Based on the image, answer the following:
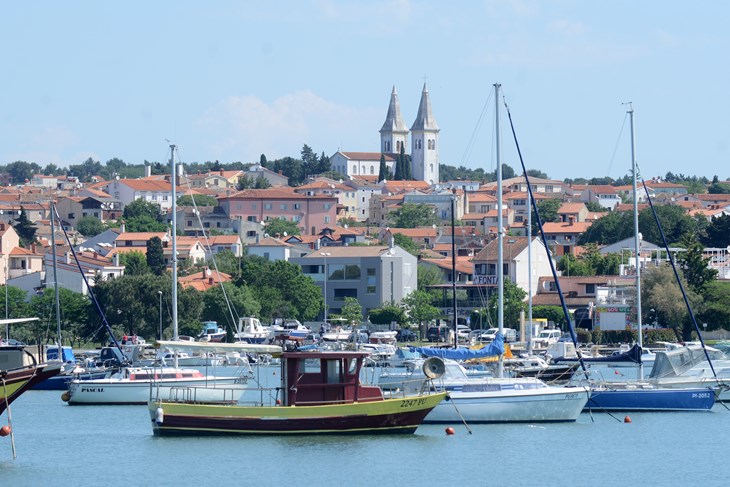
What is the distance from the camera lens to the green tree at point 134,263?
9644 cm

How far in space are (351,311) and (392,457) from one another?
6005 centimetres

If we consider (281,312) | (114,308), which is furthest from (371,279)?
(114,308)

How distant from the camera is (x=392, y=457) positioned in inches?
1244

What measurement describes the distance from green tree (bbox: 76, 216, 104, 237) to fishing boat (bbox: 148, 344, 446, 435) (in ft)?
389

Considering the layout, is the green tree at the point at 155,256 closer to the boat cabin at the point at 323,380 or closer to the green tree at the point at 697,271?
the green tree at the point at 697,271

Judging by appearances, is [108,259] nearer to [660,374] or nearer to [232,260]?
[232,260]

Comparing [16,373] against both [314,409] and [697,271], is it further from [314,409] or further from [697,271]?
[697,271]

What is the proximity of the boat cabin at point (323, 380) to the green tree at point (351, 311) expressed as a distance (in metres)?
56.4

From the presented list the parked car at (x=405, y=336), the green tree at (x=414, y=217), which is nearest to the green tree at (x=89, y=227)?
the green tree at (x=414, y=217)

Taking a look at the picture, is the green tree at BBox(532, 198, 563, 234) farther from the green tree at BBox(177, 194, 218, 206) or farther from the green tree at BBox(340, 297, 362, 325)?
the green tree at BBox(340, 297, 362, 325)

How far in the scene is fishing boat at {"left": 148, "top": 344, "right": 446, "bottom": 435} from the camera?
108ft

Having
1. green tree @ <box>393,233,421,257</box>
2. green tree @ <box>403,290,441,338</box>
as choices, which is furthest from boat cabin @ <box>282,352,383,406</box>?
green tree @ <box>393,233,421,257</box>

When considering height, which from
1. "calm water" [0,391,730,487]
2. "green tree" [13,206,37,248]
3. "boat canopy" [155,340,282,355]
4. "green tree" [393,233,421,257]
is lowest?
"calm water" [0,391,730,487]

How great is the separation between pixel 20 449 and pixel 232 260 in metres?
76.5
